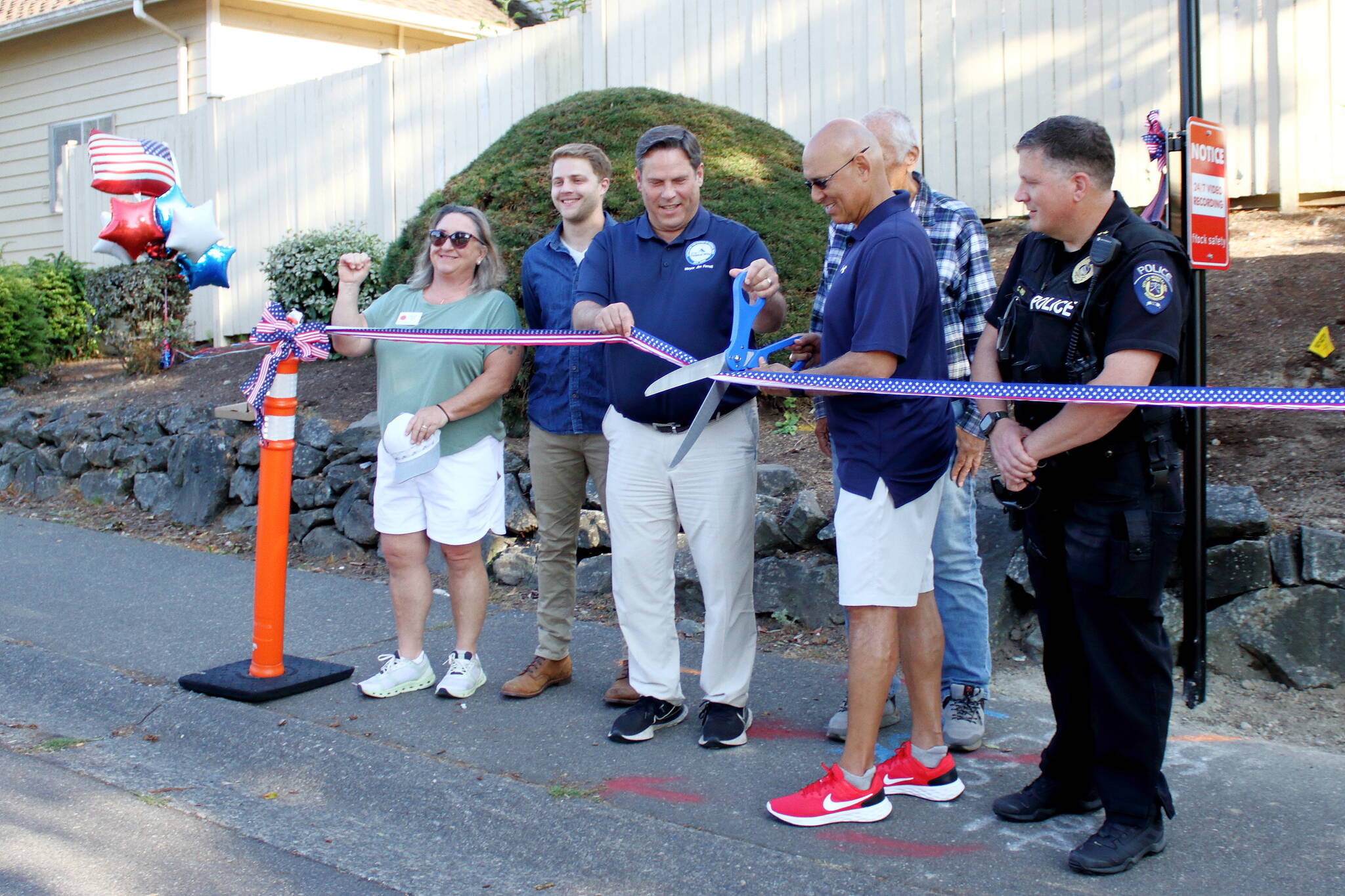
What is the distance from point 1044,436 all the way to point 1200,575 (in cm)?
143

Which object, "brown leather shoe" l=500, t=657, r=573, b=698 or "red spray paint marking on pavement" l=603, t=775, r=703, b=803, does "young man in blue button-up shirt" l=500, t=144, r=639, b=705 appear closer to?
"brown leather shoe" l=500, t=657, r=573, b=698

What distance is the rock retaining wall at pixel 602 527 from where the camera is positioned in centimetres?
435

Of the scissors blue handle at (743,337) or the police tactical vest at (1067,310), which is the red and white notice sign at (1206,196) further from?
the scissors blue handle at (743,337)

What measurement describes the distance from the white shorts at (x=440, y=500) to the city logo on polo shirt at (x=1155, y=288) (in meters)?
2.53

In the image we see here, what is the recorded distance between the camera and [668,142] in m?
3.95

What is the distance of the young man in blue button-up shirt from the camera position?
4.46 m

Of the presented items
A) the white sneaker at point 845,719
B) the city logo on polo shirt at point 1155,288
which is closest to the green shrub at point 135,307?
the white sneaker at point 845,719

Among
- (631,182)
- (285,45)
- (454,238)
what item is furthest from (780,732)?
(285,45)

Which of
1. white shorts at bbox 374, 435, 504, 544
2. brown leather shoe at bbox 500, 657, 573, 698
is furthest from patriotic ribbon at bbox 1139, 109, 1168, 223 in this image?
brown leather shoe at bbox 500, 657, 573, 698

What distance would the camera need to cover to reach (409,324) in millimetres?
4516

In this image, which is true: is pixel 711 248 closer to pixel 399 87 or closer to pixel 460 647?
pixel 460 647

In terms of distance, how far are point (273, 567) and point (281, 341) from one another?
889 mm

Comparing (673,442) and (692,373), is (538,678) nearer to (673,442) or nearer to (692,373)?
(673,442)

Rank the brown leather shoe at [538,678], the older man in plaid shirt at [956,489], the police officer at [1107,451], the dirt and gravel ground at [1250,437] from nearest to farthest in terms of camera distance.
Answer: the police officer at [1107,451] < the older man in plaid shirt at [956,489] < the dirt and gravel ground at [1250,437] < the brown leather shoe at [538,678]
